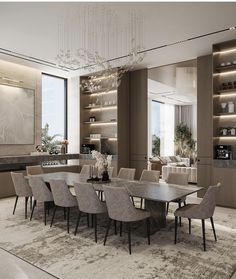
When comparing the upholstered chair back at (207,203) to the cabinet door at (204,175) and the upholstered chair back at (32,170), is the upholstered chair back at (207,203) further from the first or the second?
the upholstered chair back at (32,170)

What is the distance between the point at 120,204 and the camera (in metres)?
3.20

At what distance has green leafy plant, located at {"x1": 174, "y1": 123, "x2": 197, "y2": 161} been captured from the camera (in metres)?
12.6

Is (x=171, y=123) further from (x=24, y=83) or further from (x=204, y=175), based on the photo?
(x=24, y=83)

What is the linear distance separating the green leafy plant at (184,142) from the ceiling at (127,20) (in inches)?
272

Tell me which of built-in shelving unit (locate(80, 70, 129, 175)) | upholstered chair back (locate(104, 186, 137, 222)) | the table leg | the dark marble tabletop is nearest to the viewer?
upholstered chair back (locate(104, 186, 137, 222))

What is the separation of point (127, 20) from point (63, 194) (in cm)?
306

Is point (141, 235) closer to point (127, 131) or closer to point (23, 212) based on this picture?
point (23, 212)

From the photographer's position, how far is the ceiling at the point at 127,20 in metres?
3.91

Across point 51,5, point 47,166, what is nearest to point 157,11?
point 51,5

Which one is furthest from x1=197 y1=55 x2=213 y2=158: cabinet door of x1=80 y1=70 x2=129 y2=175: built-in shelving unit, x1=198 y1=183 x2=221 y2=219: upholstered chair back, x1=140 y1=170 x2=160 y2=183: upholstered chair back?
x1=198 y1=183 x2=221 y2=219: upholstered chair back

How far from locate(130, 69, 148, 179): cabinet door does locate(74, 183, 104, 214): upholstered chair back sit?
396cm

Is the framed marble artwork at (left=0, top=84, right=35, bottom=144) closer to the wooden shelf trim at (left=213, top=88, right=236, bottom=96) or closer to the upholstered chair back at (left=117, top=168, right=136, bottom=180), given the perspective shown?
the upholstered chair back at (left=117, top=168, right=136, bottom=180)

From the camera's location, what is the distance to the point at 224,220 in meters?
4.54

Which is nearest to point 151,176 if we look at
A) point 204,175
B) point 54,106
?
point 204,175
